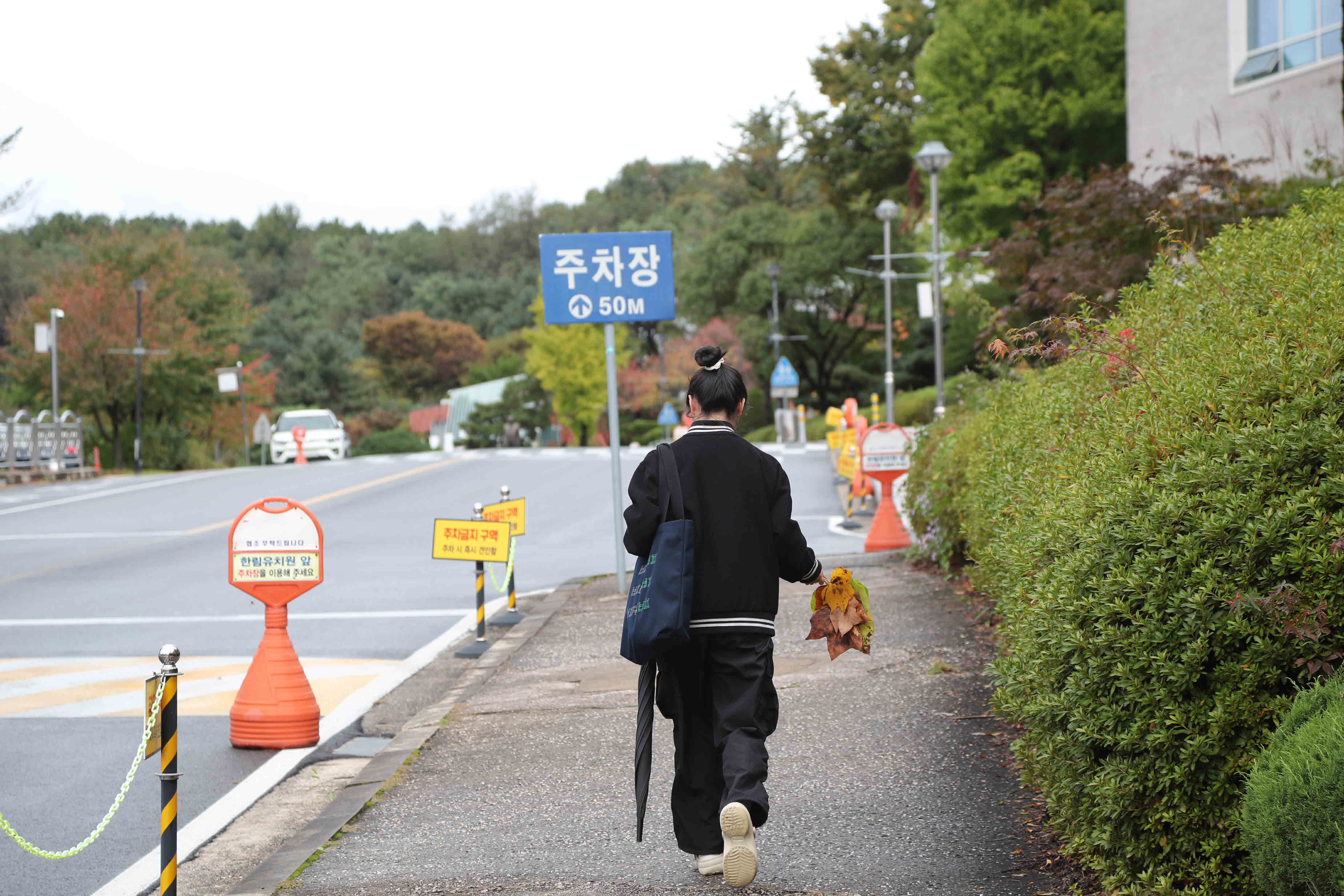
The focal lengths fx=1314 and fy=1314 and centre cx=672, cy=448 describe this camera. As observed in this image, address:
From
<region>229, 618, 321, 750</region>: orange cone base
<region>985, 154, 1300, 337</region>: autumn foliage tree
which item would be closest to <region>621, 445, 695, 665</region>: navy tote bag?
<region>229, 618, 321, 750</region>: orange cone base

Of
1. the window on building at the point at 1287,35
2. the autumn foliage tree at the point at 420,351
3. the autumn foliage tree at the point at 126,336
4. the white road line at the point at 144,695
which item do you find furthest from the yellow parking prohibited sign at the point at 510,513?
the autumn foliage tree at the point at 420,351

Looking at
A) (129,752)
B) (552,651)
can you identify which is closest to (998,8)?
(552,651)

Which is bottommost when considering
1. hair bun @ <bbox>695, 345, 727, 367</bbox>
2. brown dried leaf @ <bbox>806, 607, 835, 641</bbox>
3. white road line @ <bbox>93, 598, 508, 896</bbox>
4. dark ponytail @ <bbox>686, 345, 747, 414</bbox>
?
white road line @ <bbox>93, 598, 508, 896</bbox>

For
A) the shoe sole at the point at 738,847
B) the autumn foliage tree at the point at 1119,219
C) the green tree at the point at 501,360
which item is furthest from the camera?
the green tree at the point at 501,360

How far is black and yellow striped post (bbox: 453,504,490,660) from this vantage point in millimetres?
10016

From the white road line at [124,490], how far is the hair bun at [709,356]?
21432mm

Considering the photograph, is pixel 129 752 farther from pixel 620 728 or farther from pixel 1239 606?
pixel 1239 606

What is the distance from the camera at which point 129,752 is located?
7336 mm

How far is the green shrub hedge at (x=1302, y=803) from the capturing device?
298cm

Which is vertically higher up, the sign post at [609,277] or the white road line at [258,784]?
the sign post at [609,277]

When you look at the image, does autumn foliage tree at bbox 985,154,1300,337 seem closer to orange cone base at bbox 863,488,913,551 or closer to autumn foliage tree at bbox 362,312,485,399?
orange cone base at bbox 863,488,913,551

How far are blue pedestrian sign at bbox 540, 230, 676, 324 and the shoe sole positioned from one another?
770 centimetres

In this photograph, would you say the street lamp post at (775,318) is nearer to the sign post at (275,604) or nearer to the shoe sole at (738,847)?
the sign post at (275,604)

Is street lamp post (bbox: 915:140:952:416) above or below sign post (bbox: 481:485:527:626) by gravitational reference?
above
